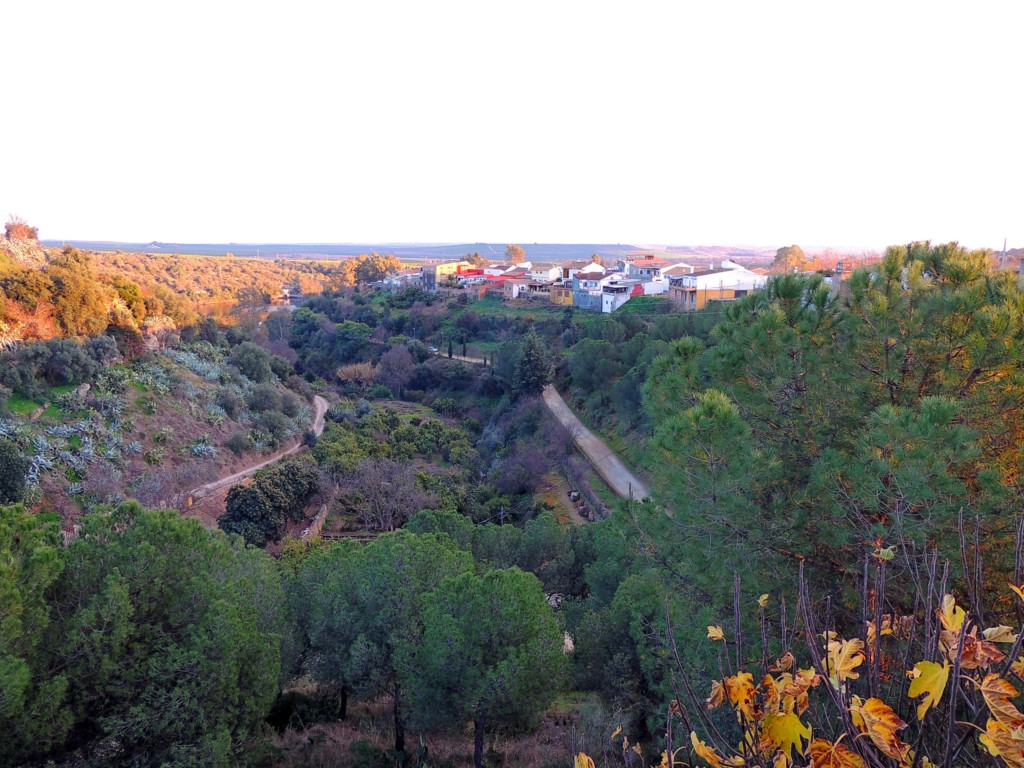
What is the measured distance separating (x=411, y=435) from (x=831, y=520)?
23.6 m

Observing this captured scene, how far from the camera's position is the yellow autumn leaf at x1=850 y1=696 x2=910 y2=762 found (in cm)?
168

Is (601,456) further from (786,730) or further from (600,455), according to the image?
(786,730)

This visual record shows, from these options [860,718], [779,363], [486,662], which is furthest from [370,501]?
[860,718]

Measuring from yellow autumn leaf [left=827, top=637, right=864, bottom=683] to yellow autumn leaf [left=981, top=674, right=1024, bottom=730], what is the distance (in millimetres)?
295

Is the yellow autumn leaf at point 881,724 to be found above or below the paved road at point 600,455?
above

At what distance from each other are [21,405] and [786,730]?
23359mm

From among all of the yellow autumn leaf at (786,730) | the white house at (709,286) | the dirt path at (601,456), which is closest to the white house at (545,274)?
the white house at (709,286)

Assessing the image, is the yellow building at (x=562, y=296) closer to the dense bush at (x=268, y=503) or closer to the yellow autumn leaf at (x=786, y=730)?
the dense bush at (x=268, y=503)

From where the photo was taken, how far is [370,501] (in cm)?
1978

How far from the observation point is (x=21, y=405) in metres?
19.7

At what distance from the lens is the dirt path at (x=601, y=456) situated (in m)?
19.5

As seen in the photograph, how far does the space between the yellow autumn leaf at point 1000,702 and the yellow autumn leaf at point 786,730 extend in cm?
45

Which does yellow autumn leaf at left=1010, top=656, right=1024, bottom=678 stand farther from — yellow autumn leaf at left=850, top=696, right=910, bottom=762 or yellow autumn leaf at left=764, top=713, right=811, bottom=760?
yellow autumn leaf at left=764, top=713, right=811, bottom=760

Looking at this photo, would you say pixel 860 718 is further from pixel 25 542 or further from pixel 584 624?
pixel 584 624
